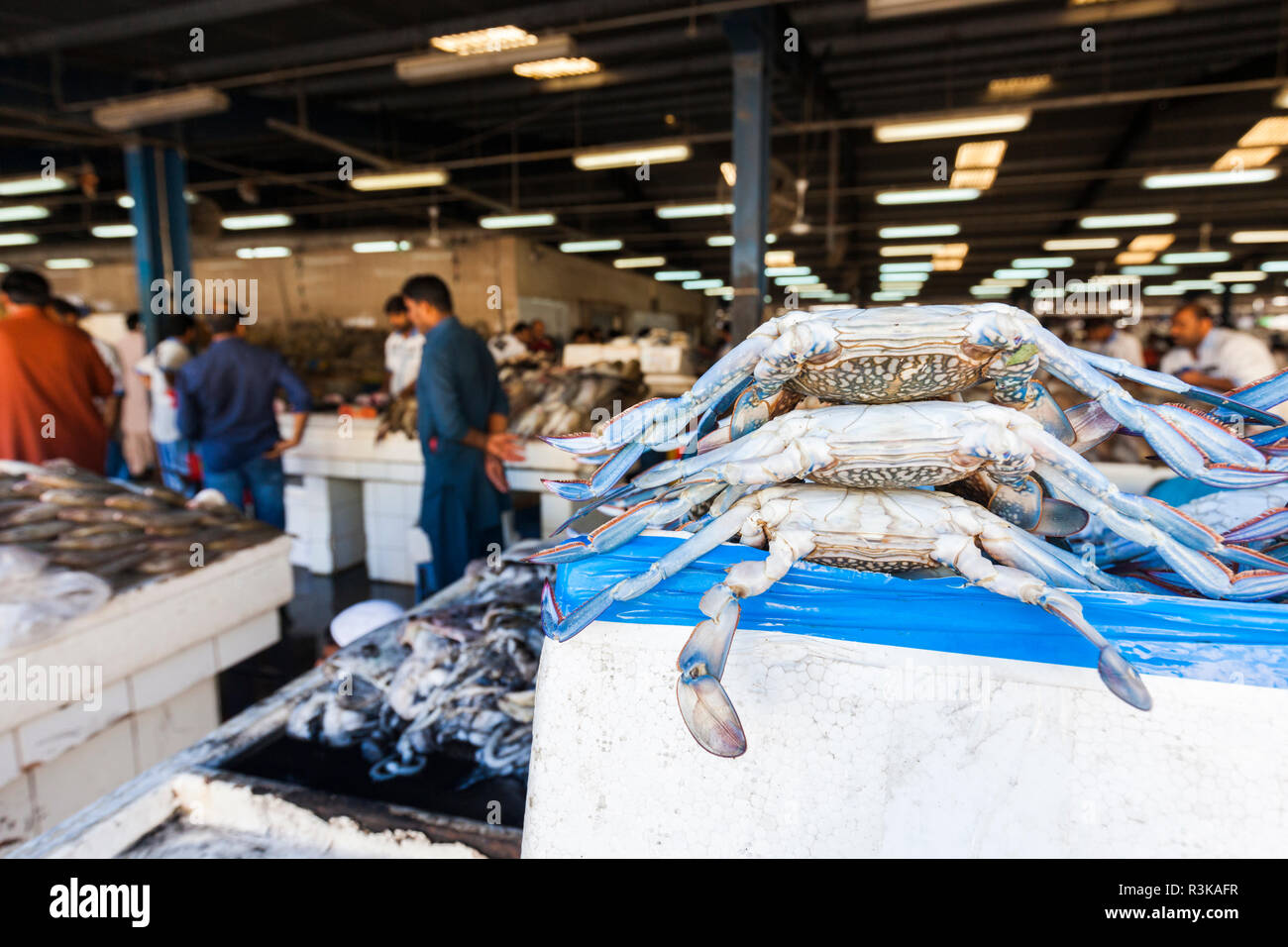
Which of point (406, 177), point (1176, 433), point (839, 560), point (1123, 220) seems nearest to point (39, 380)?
point (839, 560)

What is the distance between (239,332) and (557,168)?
10217 millimetres

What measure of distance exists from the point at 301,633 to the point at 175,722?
6.33 feet

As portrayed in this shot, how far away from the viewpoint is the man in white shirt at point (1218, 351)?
524cm

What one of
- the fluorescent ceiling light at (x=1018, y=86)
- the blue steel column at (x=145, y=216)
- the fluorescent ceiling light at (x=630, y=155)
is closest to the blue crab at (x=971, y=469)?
the fluorescent ceiling light at (x=630, y=155)

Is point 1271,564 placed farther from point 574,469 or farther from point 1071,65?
point 1071,65

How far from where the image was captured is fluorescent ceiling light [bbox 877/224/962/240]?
1549 centimetres

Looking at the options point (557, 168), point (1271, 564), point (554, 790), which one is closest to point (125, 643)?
point (554, 790)

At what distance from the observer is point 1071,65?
8891 millimetres

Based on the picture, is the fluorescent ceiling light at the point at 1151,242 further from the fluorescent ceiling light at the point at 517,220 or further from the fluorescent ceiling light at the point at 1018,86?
the fluorescent ceiling light at the point at 517,220

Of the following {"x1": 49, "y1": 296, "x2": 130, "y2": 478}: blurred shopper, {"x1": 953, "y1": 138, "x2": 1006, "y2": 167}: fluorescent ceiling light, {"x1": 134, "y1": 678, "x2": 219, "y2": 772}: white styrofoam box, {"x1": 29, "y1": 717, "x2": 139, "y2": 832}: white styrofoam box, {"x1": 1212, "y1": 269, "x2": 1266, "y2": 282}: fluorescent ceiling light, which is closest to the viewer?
{"x1": 29, "y1": 717, "x2": 139, "y2": 832}: white styrofoam box

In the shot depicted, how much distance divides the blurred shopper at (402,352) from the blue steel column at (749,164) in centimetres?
282

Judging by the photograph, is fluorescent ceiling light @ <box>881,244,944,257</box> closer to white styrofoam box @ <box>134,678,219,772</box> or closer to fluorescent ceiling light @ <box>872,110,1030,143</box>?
fluorescent ceiling light @ <box>872,110,1030,143</box>

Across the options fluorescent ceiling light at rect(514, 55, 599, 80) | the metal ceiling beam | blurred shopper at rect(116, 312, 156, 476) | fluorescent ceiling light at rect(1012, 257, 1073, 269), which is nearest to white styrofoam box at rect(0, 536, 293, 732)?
fluorescent ceiling light at rect(514, 55, 599, 80)

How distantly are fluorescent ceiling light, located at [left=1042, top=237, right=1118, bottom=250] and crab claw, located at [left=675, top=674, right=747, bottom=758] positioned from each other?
20.2 m
